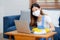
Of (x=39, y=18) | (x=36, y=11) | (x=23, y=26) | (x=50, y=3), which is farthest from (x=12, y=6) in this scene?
(x=23, y=26)

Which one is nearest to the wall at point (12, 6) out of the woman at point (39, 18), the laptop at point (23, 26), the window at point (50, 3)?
the window at point (50, 3)

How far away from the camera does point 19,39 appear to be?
2.41m

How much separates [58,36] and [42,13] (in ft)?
2.26

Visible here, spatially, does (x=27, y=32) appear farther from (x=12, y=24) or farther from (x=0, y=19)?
(x=0, y=19)

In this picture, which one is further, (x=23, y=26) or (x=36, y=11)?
(x=36, y=11)

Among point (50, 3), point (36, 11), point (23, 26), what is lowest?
point (23, 26)

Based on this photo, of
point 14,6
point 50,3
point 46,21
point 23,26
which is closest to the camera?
point 23,26

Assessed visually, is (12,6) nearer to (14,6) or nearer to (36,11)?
(14,6)

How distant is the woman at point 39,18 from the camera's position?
266 centimetres

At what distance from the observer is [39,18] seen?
2775mm

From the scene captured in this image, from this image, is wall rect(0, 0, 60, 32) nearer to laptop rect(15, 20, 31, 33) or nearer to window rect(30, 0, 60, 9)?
window rect(30, 0, 60, 9)

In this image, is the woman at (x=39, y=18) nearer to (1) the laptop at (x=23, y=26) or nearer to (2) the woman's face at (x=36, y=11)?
(2) the woman's face at (x=36, y=11)

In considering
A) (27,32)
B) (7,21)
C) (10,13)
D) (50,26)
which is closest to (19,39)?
(27,32)

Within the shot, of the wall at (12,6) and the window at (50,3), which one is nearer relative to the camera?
the window at (50,3)
